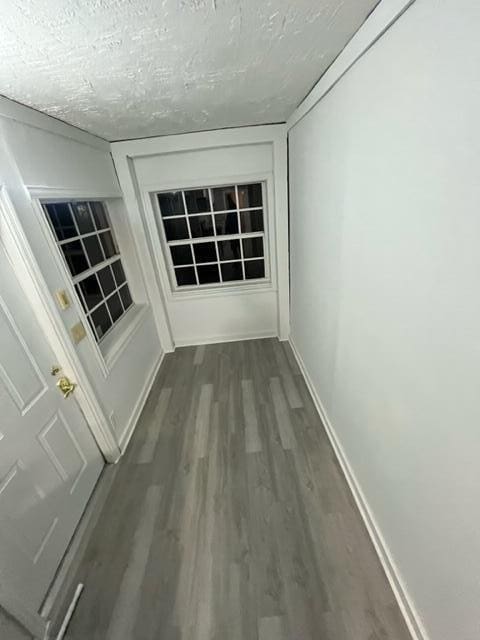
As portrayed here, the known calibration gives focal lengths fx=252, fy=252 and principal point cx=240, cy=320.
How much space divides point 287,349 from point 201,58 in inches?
101

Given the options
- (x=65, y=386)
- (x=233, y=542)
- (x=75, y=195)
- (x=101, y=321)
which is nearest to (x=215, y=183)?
(x=75, y=195)

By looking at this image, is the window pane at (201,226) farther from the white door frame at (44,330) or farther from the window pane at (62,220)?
the white door frame at (44,330)

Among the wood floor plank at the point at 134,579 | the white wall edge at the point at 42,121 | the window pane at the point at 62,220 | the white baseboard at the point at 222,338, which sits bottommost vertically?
the wood floor plank at the point at 134,579

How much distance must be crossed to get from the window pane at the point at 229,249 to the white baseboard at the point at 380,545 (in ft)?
6.47

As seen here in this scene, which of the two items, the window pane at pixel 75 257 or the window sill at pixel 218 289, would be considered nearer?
the window pane at pixel 75 257

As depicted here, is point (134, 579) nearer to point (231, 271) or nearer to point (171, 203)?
point (231, 271)

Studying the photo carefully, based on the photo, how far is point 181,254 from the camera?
2996 millimetres

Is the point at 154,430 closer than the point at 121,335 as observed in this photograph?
Yes

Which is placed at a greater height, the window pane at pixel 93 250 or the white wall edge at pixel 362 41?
the white wall edge at pixel 362 41

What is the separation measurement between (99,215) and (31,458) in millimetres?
2118

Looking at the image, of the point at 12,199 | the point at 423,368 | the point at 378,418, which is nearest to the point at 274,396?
the point at 378,418

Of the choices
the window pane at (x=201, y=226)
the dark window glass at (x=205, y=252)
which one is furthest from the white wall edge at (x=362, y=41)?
the dark window glass at (x=205, y=252)

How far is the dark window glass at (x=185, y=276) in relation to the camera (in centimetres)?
306

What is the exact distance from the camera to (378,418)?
3.97 ft
